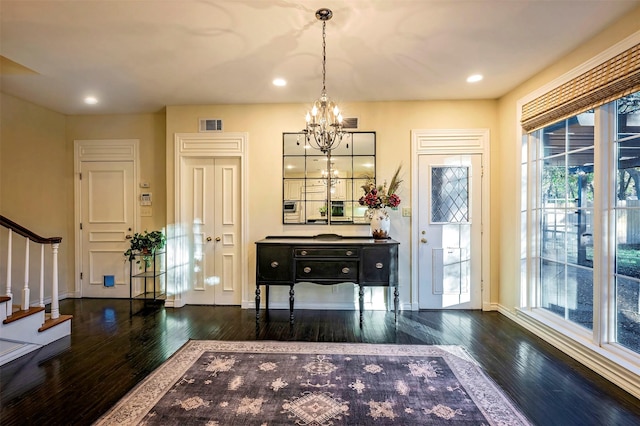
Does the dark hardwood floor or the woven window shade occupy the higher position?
the woven window shade

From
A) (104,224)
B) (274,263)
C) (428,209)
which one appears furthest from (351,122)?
(104,224)

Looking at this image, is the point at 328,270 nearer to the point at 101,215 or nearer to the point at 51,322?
the point at 51,322

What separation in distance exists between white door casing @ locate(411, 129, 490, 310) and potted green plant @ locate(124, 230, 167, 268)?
330 centimetres

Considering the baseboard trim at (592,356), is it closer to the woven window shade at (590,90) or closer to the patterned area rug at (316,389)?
the patterned area rug at (316,389)

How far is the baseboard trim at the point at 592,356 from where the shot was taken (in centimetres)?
215

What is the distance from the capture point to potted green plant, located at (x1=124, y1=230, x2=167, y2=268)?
4.05m

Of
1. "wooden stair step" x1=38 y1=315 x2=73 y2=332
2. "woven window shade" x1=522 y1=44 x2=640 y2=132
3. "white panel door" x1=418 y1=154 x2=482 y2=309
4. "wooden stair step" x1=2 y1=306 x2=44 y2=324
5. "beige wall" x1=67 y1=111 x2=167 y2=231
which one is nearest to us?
"woven window shade" x1=522 y1=44 x2=640 y2=132

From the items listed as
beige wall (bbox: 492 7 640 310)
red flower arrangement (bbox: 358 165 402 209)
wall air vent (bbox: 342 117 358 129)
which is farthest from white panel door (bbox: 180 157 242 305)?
beige wall (bbox: 492 7 640 310)

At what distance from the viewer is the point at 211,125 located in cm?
410

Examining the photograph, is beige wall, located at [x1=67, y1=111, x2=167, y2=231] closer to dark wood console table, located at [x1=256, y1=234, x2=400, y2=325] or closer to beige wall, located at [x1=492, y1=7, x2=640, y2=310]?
dark wood console table, located at [x1=256, y1=234, x2=400, y2=325]

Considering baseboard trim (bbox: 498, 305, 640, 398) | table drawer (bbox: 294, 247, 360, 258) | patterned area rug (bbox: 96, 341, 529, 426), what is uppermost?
table drawer (bbox: 294, 247, 360, 258)

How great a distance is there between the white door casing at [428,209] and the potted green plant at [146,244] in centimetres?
330

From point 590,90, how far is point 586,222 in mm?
1066

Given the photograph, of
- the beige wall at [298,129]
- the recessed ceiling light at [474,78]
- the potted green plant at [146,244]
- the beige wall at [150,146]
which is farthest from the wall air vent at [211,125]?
the recessed ceiling light at [474,78]
